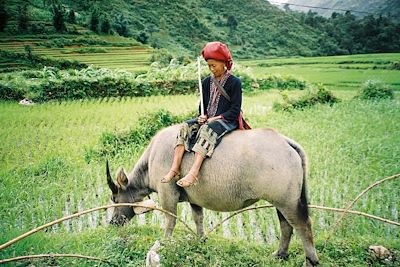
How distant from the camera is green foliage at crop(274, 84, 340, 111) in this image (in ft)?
29.7

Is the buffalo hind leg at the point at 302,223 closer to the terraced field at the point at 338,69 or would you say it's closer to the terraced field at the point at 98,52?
the terraced field at the point at 98,52

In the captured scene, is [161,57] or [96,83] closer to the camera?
[96,83]

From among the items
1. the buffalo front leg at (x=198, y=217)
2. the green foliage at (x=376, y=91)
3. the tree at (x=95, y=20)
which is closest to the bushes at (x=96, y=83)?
the tree at (x=95, y=20)

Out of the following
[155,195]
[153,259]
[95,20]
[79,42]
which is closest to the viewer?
[153,259]

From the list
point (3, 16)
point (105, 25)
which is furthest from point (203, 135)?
point (105, 25)

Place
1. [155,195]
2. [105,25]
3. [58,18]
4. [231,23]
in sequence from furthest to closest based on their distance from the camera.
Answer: [231,23], [105,25], [58,18], [155,195]

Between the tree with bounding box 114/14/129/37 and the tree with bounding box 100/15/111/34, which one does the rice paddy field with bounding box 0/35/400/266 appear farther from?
the tree with bounding box 114/14/129/37

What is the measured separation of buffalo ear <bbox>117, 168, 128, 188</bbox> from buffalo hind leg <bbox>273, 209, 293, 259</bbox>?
1.36 meters

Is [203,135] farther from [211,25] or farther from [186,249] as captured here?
[211,25]

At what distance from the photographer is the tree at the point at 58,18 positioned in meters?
9.00

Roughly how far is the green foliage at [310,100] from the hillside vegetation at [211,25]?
440 centimetres

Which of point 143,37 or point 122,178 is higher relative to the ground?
point 143,37

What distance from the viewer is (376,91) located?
33.2 ft

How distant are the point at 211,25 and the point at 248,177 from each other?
12.9 meters
